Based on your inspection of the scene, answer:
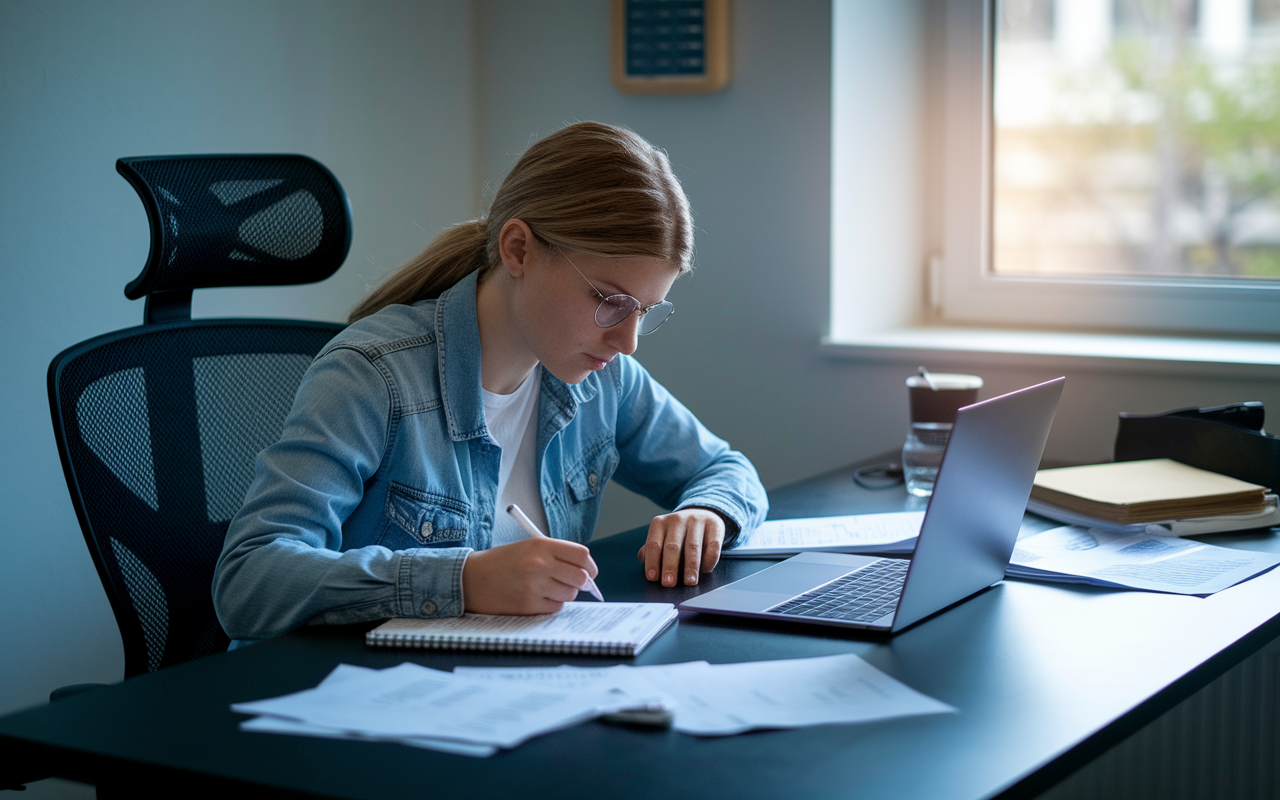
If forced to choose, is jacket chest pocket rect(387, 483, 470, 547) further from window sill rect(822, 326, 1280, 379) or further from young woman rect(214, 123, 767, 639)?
window sill rect(822, 326, 1280, 379)

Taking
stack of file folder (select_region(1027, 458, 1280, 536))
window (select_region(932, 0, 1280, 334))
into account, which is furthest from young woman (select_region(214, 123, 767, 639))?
window (select_region(932, 0, 1280, 334))

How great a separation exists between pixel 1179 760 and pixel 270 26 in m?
1.93

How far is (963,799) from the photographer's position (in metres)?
0.73

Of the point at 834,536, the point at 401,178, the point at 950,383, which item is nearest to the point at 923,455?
the point at 950,383

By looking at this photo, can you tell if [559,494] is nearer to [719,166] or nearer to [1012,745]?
[1012,745]

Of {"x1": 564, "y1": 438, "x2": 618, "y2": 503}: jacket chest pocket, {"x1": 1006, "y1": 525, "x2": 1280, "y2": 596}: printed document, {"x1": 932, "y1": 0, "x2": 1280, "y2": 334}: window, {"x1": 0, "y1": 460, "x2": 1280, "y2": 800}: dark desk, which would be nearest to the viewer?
{"x1": 0, "y1": 460, "x2": 1280, "y2": 800}: dark desk

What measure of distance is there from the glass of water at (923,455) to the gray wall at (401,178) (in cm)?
44

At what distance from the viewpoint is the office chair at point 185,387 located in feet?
4.38

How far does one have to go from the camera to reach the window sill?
195cm

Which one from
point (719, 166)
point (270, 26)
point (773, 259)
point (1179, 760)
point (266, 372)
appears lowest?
point (1179, 760)

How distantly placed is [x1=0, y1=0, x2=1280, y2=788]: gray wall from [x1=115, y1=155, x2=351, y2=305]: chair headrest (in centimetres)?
44

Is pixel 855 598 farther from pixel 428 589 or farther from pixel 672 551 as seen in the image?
pixel 428 589

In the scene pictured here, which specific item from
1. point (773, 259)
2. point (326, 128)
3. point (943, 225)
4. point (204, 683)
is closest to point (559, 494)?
point (204, 683)

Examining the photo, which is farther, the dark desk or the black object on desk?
the black object on desk
